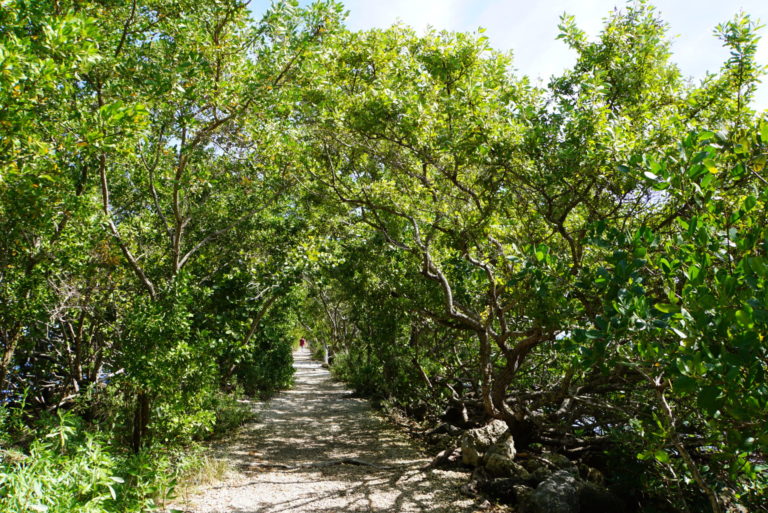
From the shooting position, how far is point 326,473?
22.4ft

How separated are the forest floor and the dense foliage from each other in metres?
1.13

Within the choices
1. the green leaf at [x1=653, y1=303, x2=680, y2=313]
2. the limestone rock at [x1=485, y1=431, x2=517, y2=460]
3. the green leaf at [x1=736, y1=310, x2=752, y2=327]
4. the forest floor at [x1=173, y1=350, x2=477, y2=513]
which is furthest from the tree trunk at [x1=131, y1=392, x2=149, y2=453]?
the green leaf at [x1=736, y1=310, x2=752, y2=327]

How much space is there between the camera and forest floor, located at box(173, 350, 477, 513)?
5.43 m

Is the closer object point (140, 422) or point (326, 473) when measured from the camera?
point (140, 422)

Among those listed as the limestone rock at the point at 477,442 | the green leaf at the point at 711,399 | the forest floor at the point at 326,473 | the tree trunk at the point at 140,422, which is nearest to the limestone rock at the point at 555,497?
the forest floor at the point at 326,473

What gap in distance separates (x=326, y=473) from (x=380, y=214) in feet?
15.2

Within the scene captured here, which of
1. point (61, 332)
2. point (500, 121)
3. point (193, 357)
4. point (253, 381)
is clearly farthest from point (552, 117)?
point (253, 381)

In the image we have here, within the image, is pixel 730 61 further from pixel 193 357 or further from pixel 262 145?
pixel 193 357

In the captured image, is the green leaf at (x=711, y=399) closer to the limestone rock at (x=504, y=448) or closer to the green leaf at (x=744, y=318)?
the green leaf at (x=744, y=318)

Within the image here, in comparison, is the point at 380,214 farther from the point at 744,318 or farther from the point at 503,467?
the point at 744,318

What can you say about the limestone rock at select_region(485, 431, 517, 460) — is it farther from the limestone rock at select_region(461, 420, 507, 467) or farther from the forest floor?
the forest floor

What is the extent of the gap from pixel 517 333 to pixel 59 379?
8204 mm

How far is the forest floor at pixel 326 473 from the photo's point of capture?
543cm

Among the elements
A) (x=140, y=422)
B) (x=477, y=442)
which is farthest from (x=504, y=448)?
(x=140, y=422)
